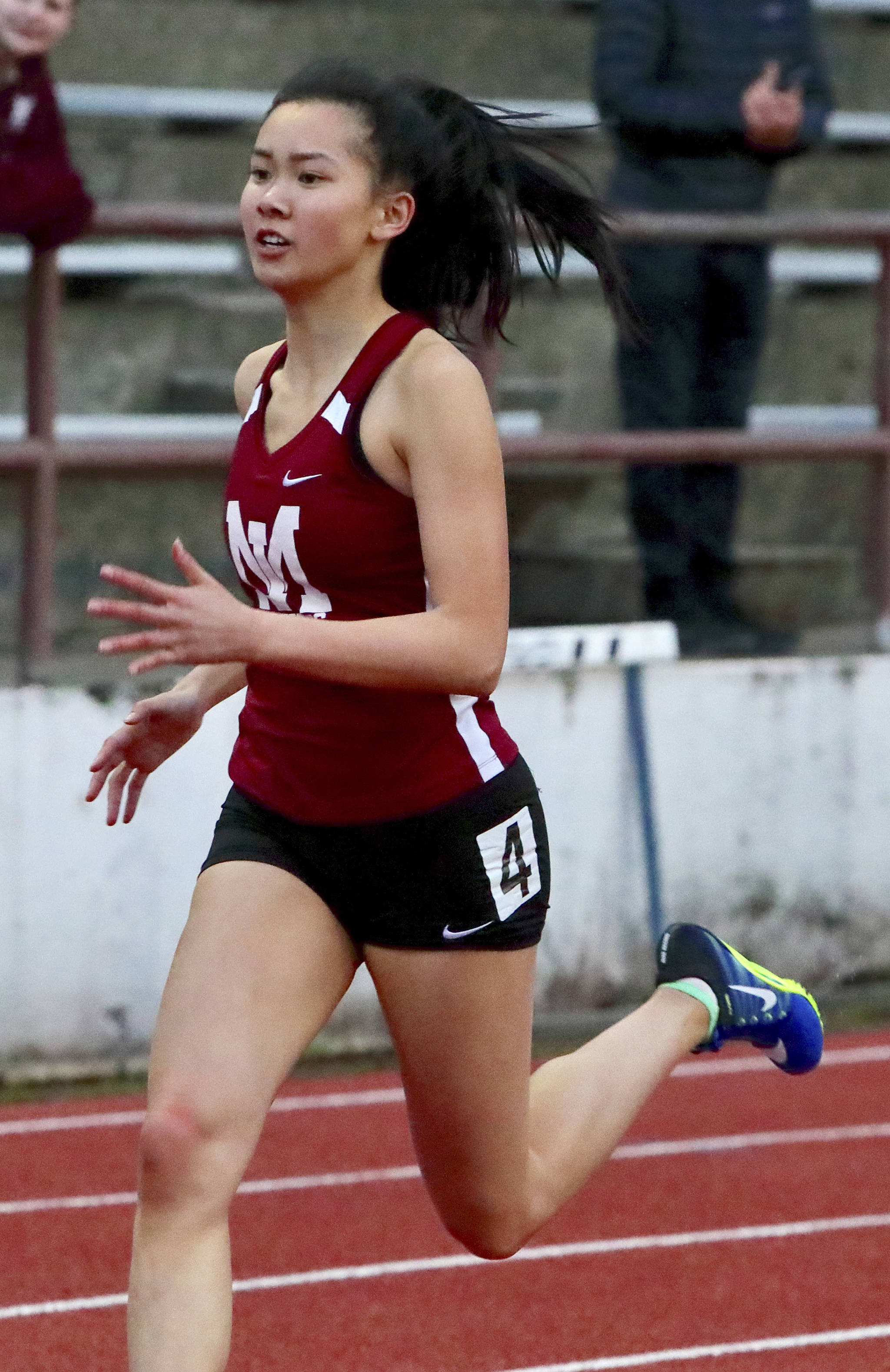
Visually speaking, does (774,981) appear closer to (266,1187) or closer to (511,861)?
(511,861)

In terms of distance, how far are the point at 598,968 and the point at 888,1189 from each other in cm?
154

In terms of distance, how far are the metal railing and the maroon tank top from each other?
2.68m

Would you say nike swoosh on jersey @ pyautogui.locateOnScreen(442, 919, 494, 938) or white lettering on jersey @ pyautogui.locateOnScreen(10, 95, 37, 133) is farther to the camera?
white lettering on jersey @ pyautogui.locateOnScreen(10, 95, 37, 133)

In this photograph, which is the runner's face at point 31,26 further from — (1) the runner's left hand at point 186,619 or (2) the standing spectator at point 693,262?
(1) the runner's left hand at point 186,619

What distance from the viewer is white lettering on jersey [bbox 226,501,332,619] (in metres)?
2.99

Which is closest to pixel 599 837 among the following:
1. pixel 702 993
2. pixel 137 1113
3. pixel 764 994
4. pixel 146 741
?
pixel 137 1113

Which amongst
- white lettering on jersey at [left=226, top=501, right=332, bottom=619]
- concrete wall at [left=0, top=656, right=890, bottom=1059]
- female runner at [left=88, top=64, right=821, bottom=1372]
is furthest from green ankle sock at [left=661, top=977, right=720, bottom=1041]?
concrete wall at [left=0, top=656, right=890, bottom=1059]

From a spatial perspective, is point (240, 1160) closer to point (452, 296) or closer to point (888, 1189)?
point (452, 296)

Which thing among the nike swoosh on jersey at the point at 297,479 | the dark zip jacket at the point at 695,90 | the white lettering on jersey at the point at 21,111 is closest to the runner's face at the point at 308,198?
the nike swoosh on jersey at the point at 297,479

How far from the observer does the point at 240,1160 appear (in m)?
2.89

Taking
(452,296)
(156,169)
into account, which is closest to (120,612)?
(452,296)

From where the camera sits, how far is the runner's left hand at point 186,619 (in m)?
2.67

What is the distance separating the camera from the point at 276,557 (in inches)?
119

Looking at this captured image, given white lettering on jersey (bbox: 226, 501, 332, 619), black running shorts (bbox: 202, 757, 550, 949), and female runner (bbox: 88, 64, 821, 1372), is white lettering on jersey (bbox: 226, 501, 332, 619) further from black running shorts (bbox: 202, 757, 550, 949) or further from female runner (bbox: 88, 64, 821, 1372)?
black running shorts (bbox: 202, 757, 550, 949)
